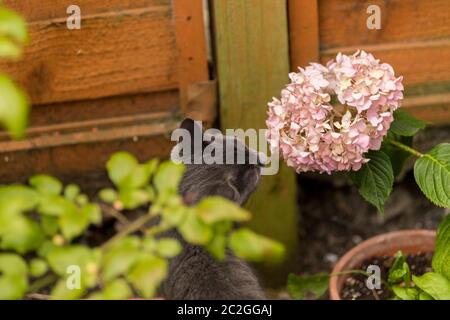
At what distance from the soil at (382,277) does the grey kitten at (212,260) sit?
50 centimetres

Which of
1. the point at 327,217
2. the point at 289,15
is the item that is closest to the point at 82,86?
the point at 289,15

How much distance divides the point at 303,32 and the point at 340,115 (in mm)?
575

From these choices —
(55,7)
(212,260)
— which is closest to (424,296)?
(212,260)

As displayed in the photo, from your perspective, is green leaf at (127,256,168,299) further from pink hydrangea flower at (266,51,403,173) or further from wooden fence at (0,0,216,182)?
wooden fence at (0,0,216,182)

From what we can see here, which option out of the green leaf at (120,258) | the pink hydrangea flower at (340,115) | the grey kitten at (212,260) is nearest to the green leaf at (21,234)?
the green leaf at (120,258)

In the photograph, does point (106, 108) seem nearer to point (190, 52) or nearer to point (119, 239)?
point (190, 52)

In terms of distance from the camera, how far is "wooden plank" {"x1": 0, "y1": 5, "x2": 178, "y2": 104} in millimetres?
2490

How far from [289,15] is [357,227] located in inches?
41.0

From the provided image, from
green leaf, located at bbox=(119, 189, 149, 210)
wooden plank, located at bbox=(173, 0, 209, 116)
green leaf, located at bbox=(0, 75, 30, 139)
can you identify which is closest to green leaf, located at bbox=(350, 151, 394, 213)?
wooden plank, located at bbox=(173, 0, 209, 116)

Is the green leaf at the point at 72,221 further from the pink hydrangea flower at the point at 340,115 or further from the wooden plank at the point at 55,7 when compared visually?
the wooden plank at the point at 55,7

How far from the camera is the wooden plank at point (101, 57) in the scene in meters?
2.49
